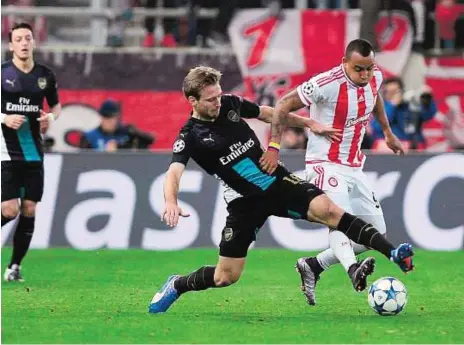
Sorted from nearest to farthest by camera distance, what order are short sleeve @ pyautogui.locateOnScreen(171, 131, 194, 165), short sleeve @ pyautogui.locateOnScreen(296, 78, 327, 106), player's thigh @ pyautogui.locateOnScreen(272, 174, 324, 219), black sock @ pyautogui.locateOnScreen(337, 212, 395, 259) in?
black sock @ pyautogui.locateOnScreen(337, 212, 395, 259)
short sleeve @ pyautogui.locateOnScreen(171, 131, 194, 165)
player's thigh @ pyautogui.locateOnScreen(272, 174, 324, 219)
short sleeve @ pyautogui.locateOnScreen(296, 78, 327, 106)

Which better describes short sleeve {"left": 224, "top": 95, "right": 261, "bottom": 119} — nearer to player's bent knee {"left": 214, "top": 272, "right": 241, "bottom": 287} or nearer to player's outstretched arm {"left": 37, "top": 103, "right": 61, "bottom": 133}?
player's bent knee {"left": 214, "top": 272, "right": 241, "bottom": 287}

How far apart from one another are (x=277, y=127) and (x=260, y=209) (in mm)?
711

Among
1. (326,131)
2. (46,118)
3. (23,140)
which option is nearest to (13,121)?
(46,118)

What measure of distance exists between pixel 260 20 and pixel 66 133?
3.23 m

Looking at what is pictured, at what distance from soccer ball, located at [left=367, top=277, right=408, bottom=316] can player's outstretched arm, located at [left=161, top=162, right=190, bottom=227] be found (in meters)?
1.53

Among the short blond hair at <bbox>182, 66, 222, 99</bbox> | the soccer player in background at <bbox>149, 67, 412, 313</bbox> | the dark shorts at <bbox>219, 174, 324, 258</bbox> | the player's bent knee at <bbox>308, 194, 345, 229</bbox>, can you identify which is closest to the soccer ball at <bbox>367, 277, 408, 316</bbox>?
the soccer player in background at <bbox>149, 67, 412, 313</bbox>

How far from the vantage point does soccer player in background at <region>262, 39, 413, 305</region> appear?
408 inches

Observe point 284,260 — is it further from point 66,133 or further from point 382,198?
point 66,133

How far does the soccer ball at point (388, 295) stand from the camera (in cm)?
942

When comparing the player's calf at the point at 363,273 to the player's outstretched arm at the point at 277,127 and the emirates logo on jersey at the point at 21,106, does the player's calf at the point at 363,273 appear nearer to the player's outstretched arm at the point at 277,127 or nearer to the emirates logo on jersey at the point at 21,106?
the player's outstretched arm at the point at 277,127

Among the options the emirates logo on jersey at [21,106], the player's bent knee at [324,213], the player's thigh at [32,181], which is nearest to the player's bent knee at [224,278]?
the player's bent knee at [324,213]

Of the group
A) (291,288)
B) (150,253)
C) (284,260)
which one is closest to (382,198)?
(284,260)

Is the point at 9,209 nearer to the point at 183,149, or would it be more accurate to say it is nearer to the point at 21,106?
the point at 21,106

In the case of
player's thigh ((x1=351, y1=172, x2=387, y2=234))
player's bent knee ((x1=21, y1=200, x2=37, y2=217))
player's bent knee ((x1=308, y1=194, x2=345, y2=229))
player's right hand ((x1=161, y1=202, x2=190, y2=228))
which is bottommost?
player's bent knee ((x1=21, y1=200, x2=37, y2=217))
